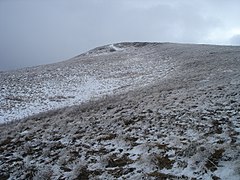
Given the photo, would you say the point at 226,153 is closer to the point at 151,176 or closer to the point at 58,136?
the point at 151,176

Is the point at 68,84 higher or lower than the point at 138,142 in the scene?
higher

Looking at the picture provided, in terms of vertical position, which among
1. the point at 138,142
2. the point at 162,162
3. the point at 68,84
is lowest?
the point at 162,162

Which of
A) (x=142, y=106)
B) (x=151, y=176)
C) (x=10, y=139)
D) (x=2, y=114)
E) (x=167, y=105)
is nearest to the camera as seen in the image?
(x=151, y=176)

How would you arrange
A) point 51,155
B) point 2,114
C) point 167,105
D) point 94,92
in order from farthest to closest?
point 94,92 → point 2,114 → point 167,105 → point 51,155

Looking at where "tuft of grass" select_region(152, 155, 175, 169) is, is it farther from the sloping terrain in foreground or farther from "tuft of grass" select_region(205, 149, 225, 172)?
"tuft of grass" select_region(205, 149, 225, 172)

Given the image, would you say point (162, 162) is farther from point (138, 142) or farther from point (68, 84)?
point (68, 84)

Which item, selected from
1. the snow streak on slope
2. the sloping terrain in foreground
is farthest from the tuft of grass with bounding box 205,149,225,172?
the snow streak on slope

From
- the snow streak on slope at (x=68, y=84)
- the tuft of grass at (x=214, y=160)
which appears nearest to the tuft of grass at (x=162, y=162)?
the tuft of grass at (x=214, y=160)

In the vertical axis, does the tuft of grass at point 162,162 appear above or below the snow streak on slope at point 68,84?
below

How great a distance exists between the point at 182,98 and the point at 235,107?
321 cm

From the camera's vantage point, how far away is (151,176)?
6305 millimetres

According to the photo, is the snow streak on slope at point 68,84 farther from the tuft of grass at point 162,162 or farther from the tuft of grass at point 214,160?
the tuft of grass at point 214,160

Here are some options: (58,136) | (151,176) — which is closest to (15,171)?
(58,136)

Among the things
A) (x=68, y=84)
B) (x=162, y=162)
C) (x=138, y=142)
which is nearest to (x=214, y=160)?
(x=162, y=162)
